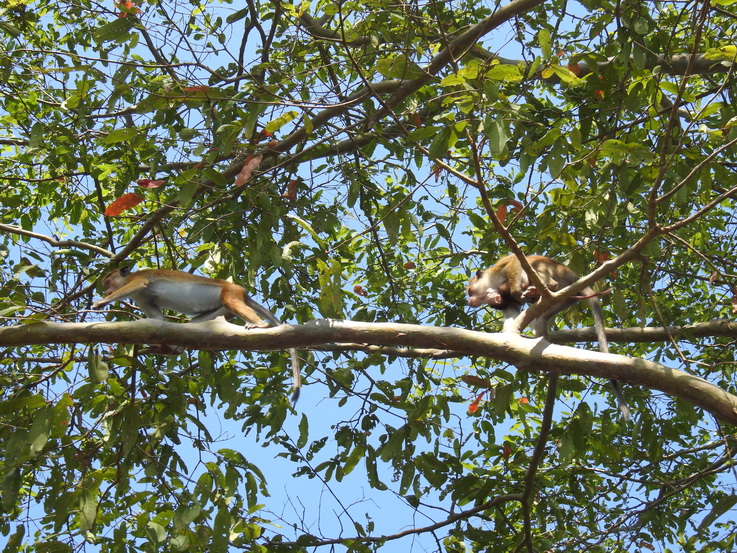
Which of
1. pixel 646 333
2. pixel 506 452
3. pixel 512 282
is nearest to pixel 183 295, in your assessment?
pixel 512 282

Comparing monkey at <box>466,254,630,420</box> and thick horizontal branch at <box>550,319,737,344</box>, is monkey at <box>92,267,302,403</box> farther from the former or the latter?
thick horizontal branch at <box>550,319,737,344</box>

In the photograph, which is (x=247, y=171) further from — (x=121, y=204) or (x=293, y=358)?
(x=293, y=358)

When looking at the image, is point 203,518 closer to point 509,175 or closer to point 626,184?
point 626,184

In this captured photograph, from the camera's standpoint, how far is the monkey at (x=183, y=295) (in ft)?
20.6

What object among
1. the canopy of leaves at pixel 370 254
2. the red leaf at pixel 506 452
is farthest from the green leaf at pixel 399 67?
the red leaf at pixel 506 452

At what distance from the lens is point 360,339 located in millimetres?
4402

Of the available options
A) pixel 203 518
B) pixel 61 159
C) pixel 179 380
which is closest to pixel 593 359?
pixel 203 518

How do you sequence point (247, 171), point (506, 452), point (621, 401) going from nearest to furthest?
point (247, 171) → point (621, 401) → point (506, 452)

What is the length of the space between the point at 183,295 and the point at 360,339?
2.74m

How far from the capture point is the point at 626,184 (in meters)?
5.02

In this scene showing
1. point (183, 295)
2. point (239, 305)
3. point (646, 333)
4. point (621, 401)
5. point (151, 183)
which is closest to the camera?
point (621, 401)

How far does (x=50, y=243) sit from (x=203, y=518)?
256 centimetres

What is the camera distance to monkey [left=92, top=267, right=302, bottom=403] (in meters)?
6.28

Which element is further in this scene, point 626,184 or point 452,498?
point 452,498
